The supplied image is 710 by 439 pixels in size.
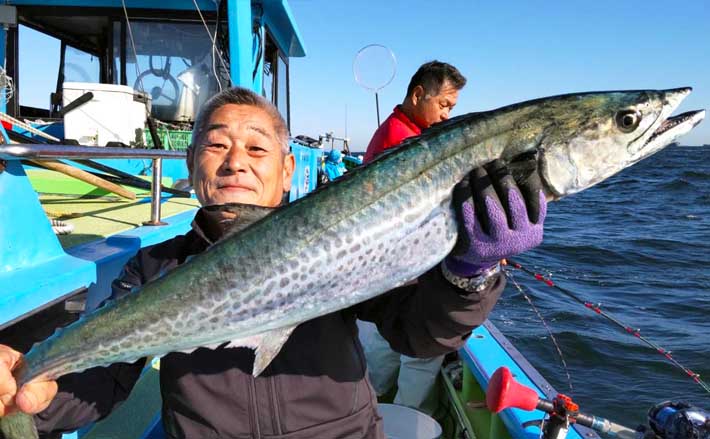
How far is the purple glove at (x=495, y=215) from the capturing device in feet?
5.17

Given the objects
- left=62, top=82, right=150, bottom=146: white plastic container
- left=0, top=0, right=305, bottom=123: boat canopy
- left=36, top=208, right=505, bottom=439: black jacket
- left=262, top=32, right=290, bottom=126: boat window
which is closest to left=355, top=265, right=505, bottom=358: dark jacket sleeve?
left=36, top=208, right=505, bottom=439: black jacket

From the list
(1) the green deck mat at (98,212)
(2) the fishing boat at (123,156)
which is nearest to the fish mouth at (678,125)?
(2) the fishing boat at (123,156)

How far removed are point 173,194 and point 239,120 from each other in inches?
159

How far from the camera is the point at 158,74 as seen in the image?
26.2 feet

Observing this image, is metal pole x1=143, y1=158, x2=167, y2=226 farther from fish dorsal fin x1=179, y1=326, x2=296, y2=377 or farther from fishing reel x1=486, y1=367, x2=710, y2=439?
fishing reel x1=486, y1=367, x2=710, y2=439

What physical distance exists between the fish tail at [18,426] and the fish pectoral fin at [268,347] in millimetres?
757

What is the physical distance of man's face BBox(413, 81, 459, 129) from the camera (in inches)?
185

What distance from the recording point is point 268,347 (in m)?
1.69

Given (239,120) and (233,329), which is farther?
(239,120)

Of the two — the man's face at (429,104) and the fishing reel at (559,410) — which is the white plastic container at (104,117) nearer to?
the man's face at (429,104)

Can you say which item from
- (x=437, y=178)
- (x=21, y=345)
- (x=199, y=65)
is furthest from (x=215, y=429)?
(x=199, y=65)

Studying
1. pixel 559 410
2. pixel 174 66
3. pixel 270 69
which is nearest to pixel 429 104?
pixel 559 410

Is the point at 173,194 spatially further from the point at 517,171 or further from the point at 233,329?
the point at 517,171

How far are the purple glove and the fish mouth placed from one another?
1.38 ft
